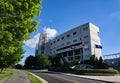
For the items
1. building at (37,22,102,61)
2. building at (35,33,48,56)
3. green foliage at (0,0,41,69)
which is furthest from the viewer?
building at (35,33,48,56)

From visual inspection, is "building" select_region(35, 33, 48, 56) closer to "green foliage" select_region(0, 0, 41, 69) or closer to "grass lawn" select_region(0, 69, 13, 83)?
"grass lawn" select_region(0, 69, 13, 83)

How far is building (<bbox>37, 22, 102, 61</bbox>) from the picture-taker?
9719 centimetres

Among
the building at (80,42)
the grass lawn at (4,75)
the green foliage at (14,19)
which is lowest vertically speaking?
the grass lawn at (4,75)

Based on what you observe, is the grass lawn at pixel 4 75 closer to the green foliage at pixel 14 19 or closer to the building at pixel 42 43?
the green foliage at pixel 14 19

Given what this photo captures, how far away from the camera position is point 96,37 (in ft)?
341

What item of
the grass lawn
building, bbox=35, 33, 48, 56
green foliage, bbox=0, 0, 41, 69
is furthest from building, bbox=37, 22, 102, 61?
green foliage, bbox=0, 0, 41, 69

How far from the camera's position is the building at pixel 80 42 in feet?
319

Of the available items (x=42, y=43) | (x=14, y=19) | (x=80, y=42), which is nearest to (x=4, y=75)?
(x=14, y=19)

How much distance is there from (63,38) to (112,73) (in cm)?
7434

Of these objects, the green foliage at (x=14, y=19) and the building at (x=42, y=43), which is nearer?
the green foliage at (x=14, y=19)

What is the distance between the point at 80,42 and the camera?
10288cm

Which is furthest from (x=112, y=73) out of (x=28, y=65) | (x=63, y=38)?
(x=28, y=65)

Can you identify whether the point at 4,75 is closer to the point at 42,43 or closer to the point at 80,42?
the point at 80,42

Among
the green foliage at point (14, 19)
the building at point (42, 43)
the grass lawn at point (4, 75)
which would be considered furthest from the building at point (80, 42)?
the green foliage at point (14, 19)
